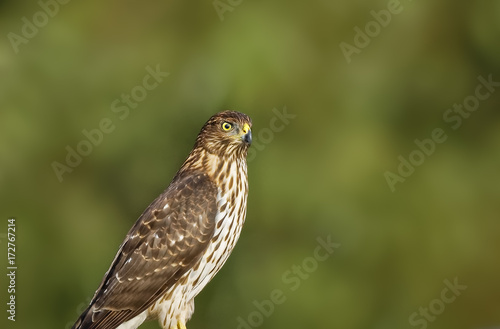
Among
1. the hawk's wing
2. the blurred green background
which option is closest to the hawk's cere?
the hawk's wing

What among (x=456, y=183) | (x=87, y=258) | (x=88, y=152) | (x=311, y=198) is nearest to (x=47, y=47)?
(x=88, y=152)

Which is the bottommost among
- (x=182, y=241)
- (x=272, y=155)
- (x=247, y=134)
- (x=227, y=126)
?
(x=182, y=241)

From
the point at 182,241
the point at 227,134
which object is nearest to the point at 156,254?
the point at 182,241

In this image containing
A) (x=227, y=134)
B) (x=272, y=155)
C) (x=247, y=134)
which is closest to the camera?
(x=247, y=134)

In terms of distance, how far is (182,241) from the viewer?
494cm

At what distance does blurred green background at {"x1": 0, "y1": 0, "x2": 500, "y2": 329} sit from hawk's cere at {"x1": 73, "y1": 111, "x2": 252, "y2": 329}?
8.08 feet

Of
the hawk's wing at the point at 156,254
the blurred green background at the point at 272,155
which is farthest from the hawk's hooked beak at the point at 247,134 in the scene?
the blurred green background at the point at 272,155

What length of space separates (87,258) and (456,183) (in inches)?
126

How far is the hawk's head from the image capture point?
4820mm

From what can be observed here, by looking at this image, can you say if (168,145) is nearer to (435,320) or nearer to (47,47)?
(47,47)

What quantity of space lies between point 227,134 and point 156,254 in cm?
70

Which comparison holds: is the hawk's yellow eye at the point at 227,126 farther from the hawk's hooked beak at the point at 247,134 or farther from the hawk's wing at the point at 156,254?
the hawk's wing at the point at 156,254

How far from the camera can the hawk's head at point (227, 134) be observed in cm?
482

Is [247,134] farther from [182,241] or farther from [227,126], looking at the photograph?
[182,241]
